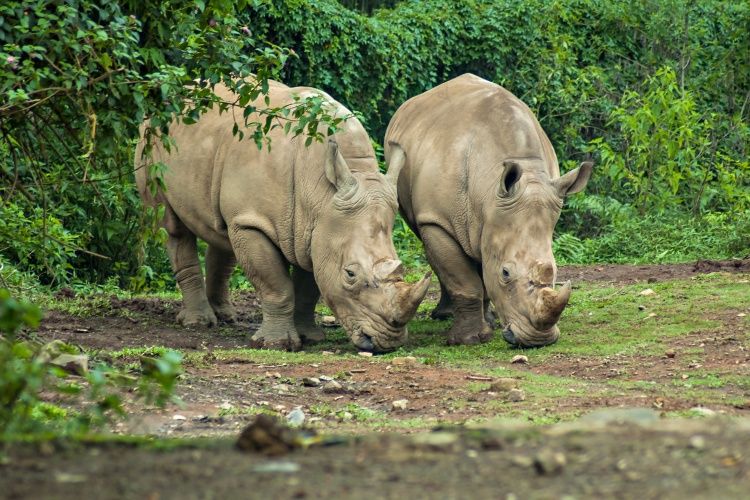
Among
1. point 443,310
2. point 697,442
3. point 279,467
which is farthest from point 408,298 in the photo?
point 279,467

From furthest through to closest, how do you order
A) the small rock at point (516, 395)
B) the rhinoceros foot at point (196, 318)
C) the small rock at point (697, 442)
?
the rhinoceros foot at point (196, 318), the small rock at point (516, 395), the small rock at point (697, 442)

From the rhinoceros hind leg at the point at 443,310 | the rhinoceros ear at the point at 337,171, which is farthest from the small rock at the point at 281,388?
the rhinoceros hind leg at the point at 443,310

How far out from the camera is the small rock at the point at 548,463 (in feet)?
11.9

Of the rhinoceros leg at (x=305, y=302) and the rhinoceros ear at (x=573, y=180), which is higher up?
the rhinoceros ear at (x=573, y=180)

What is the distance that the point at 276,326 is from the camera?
962cm

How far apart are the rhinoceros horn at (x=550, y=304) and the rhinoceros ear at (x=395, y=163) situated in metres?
1.41

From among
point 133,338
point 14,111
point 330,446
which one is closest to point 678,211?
point 133,338

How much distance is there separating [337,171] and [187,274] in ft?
7.24

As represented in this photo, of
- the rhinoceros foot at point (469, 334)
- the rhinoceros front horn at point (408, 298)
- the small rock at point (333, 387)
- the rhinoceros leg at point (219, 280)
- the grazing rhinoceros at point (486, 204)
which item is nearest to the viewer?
the small rock at point (333, 387)

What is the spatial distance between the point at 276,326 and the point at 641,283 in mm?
3851

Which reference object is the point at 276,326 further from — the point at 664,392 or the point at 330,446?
the point at 330,446

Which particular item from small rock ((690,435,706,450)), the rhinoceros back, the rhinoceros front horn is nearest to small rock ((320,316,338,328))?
the rhinoceros back

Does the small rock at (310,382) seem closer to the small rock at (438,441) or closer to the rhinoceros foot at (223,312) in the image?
the rhinoceros foot at (223,312)

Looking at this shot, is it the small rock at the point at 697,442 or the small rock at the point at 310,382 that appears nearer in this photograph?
the small rock at the point at 697,442
